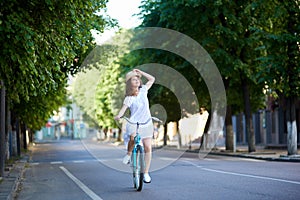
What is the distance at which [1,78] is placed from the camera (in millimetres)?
10719

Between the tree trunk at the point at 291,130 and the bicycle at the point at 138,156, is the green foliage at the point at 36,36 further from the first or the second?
the tree trunk at the point at 291,130

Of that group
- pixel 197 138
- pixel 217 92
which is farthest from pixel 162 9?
pixel 197 138

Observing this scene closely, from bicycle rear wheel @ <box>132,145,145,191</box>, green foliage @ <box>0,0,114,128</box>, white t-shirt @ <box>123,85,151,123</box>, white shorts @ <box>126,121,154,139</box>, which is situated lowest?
bicycle rear wheel @ <box>132,145,145,191</box>

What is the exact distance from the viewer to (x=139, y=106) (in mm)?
11008

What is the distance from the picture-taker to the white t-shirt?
11.0 m

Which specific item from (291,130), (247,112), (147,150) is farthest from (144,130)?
(247,112)

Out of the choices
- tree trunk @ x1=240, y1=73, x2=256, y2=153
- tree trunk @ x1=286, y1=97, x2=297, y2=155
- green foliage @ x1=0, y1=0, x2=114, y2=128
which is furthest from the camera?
tree trunk @ x1=240, y1=73, x2=256, y2=153

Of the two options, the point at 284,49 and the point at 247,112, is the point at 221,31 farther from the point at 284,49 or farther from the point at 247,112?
the point at 247,112

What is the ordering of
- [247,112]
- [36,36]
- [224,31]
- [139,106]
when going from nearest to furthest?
[36,36], [139,106], [224,31], [247,112]

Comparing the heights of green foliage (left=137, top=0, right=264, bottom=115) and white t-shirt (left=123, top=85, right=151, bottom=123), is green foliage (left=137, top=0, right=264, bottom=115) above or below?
above

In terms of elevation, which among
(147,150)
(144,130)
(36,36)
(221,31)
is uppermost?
(221,31)

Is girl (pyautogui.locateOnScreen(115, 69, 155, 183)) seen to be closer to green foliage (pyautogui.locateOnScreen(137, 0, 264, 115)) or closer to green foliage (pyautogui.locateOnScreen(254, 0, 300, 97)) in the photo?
green foliage (pyautogui.locateOnScreen(254, 0, 300, 97))

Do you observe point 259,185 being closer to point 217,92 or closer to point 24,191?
point 24,191

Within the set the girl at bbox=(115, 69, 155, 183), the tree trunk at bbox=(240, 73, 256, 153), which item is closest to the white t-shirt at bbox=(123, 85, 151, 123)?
the girl at bbox=(115, 69, 155, 183)
